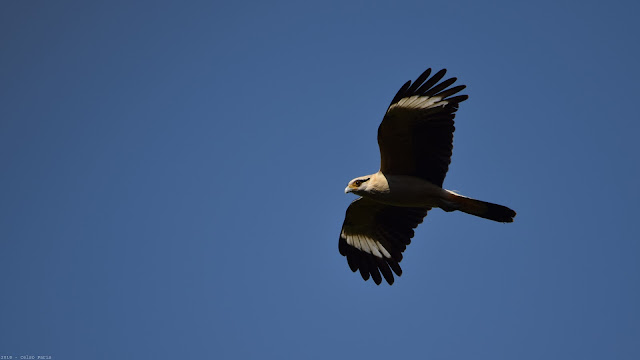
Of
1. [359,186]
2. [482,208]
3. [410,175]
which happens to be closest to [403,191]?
[410,175]

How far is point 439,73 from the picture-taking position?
9016 millimetres

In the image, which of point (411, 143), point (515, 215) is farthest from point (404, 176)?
point (515, 215)

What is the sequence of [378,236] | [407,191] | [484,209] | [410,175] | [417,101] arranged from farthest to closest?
[378,236]
[410,175]
[407,191]
[484,209]
[417,101]

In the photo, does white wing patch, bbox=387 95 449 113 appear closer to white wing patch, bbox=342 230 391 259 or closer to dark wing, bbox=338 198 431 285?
dark wing, bbox=338 198 431 285

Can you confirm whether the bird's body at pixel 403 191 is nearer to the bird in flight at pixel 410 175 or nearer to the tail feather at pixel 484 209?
the bird in flight at pixel 410 175

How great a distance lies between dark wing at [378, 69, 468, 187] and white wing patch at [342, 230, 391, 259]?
1.81 meters

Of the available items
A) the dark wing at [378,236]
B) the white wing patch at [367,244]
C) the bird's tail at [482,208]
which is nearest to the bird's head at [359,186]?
the dark wing at [378,236]

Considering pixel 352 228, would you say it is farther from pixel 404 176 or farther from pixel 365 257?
pixel 404 176

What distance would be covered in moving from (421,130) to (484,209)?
5.52 feet

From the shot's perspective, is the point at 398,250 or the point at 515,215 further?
the point at 398,250

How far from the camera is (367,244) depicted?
1120 centimetres

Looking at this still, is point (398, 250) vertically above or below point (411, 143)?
below

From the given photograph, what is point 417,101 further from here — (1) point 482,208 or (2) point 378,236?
(2) point 378,236

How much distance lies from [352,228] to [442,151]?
2.68 metres
